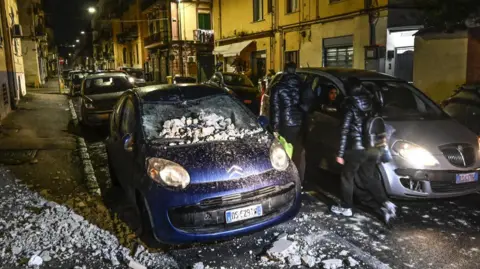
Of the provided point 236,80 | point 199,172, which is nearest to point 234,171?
point 199,172

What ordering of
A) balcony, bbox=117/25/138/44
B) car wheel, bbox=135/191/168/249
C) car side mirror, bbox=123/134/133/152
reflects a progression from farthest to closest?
balcony, bbox=117/25/138/44 < car side mirror, bbox=123/134/133/152 < car wheel, bbox=135/191/168/249

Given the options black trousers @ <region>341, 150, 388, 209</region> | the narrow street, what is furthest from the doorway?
black trousers @ <region>341, 150, 388, 209</region>

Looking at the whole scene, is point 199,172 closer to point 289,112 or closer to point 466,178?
point 289,112

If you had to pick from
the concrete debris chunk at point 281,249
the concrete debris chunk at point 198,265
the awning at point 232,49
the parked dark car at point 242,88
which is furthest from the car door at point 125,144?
the awning at point 232,49

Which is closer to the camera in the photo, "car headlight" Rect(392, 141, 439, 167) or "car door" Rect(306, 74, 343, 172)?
"car headlight" Rect(392, 141, 439, 167)

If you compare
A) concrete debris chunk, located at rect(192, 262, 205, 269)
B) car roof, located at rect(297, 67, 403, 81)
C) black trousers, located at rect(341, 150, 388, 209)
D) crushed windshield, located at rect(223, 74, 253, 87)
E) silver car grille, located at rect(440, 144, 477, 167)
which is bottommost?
concrete debris chunk, located at rect(192, 262, 205, 269)

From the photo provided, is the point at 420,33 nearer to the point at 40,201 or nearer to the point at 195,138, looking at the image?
the point at 195,138

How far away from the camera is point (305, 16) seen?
20141 millimetres

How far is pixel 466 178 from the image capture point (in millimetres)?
5230

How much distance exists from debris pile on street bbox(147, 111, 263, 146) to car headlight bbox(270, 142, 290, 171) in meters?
0.40

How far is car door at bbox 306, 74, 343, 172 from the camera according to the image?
6.07m

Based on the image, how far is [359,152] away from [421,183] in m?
0.85

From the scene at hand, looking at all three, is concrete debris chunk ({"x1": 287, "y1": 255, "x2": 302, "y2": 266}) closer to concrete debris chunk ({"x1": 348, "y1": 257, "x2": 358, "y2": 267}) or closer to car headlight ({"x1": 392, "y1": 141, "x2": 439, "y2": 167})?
concrete debris chunk ({"x1": 348, "y1": 257, "x2": 358, "y2": 267})

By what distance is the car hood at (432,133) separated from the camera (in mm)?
5305
